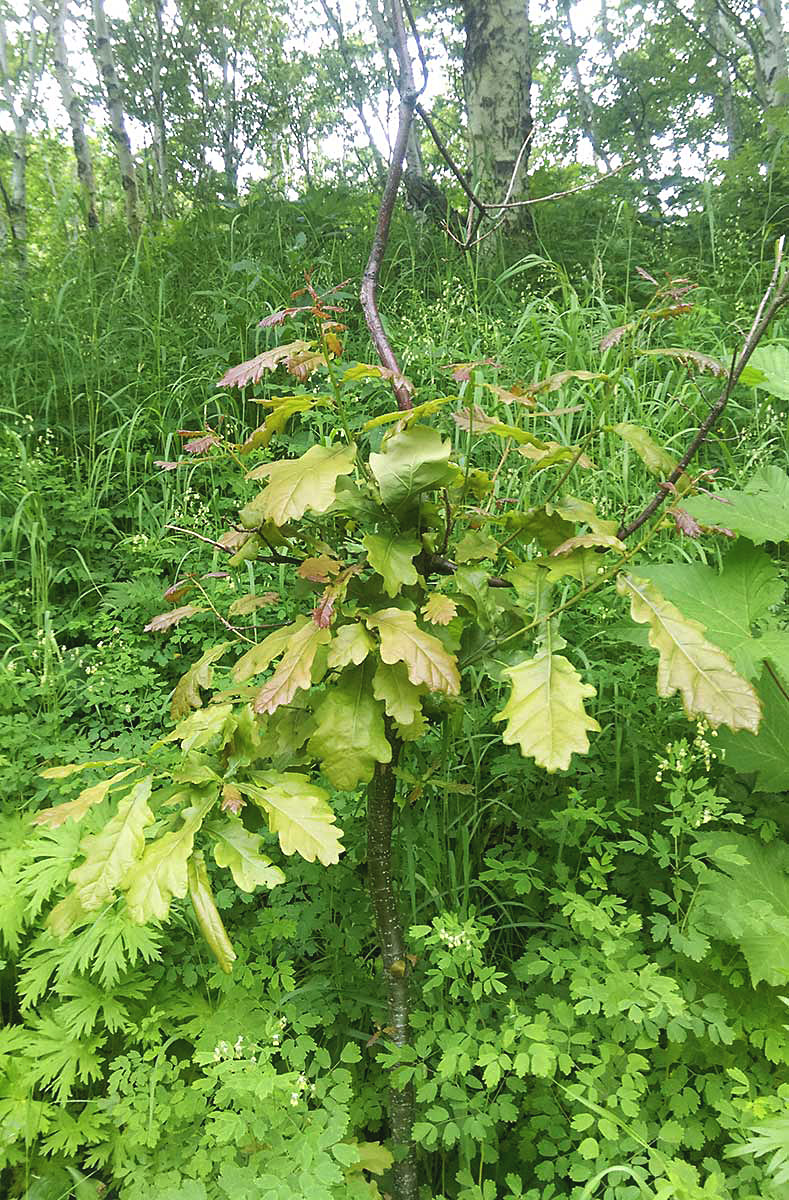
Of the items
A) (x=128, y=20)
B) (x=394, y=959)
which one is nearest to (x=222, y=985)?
(x=394, y=959)

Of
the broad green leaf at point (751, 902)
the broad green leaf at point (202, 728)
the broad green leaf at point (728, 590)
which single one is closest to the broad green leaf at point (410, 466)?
the broad green leaf at point (202, 728)

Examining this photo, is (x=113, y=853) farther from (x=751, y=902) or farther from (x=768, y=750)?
(x=768, y=750)

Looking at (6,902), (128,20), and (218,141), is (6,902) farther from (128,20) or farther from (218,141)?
(128,20)

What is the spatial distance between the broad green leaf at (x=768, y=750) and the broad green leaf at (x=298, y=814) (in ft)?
3.20

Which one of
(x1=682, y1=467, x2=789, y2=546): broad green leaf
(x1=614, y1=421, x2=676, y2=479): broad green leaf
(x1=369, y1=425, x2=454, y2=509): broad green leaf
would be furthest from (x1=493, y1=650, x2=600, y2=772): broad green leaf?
(x1=682, y1=467, x2=789, y2=546): broad green leaf

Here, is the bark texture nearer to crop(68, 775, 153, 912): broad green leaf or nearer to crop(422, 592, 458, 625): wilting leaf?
crop(422, 592, 458, 625): wilting leaf

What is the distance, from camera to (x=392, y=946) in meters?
1.28

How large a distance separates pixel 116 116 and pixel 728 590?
744cm

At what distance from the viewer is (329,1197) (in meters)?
1.05

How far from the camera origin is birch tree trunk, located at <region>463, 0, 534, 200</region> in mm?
Answer: 4785

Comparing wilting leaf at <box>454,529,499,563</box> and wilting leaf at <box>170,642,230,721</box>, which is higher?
wilting leaf at <box>454,529,499,563</box>

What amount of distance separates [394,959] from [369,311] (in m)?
1.19

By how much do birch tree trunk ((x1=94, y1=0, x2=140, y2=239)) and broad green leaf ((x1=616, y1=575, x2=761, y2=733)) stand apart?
254 inches

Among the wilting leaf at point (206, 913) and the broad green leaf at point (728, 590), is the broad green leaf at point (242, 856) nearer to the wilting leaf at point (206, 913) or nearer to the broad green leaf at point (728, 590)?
the wilting leaf at point (206, 913)
